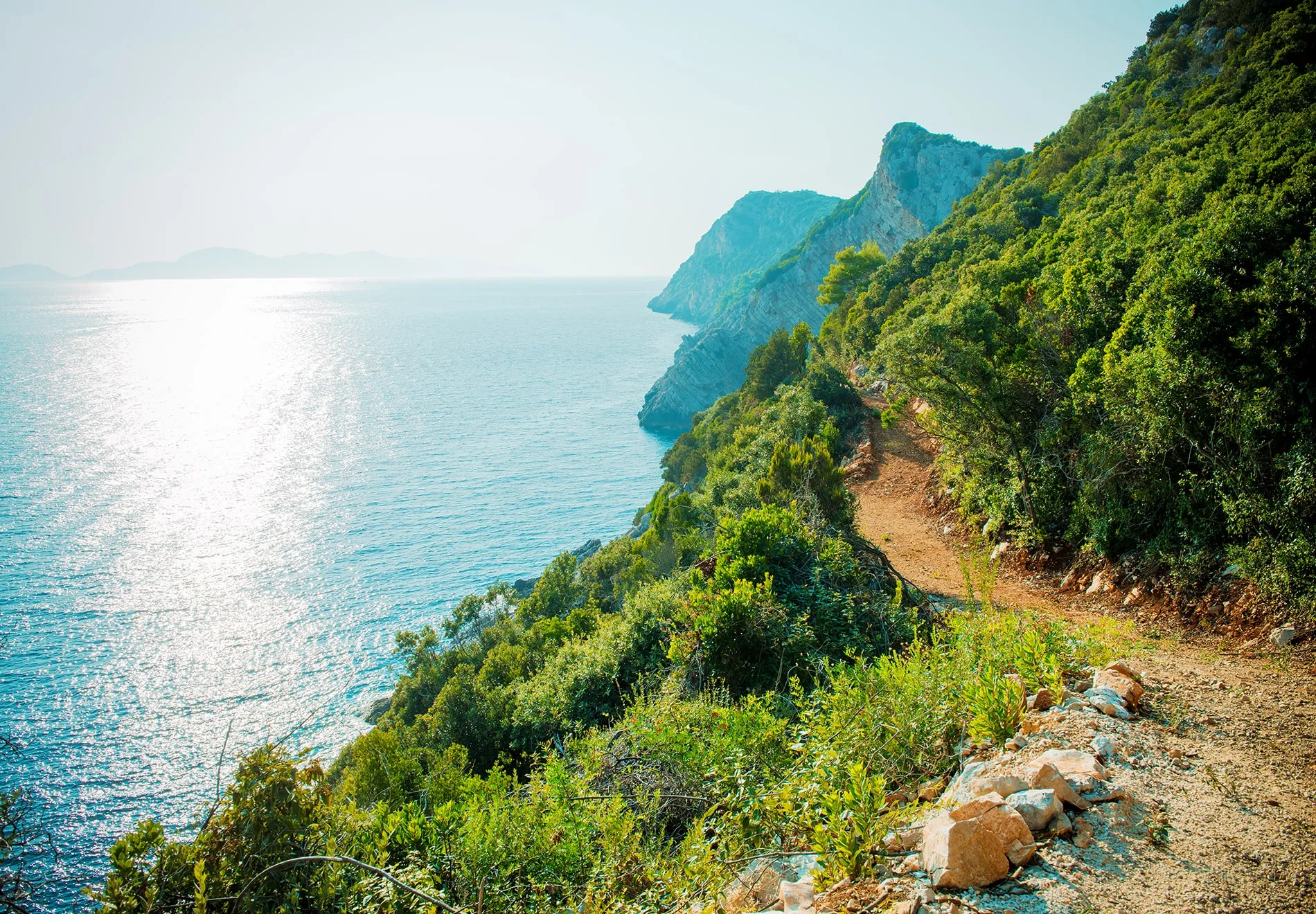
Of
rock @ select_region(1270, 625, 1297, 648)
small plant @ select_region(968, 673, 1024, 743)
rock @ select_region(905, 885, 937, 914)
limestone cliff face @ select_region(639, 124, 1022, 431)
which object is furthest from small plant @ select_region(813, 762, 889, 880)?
limestone cliff face @ select_region(639, 124, 1022, 431)

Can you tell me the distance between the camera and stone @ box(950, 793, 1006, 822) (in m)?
4.00

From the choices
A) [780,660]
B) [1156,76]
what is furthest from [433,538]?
[1156,76]

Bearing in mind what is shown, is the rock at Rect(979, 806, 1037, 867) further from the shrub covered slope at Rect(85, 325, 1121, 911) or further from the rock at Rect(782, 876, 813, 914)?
the rock at Rect(782, 876, 813, 914)

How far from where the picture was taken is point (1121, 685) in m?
5.93

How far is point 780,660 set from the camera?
855 centimetres

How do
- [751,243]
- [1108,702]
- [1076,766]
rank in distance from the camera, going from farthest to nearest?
[751,243], [1108,702], [1076,766]

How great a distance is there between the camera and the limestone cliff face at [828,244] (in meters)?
79.5

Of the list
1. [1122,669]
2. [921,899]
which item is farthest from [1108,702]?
[921,899]

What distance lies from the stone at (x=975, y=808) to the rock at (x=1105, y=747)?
4.75 ft

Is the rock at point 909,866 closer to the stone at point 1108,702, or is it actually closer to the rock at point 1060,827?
the rock at point 1060,827

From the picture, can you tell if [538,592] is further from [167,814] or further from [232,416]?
[232,416]

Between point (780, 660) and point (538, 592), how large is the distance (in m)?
23.4

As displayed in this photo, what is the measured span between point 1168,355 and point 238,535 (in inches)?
2081

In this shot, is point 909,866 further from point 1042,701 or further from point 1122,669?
point 1122,669
